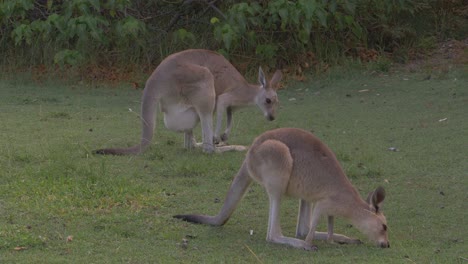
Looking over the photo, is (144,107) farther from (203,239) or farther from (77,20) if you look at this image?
(77,20)

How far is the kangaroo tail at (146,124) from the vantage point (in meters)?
6.88

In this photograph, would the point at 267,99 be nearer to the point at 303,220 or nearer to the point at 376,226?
the point at 303,220

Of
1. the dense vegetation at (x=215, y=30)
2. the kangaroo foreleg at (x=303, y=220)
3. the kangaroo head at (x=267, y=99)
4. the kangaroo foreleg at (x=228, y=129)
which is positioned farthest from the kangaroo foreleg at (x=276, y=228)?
the dense vegetation at (x=215, y=30)

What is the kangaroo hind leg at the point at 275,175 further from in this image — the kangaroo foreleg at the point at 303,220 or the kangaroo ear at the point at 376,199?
the kangaroo ear at the point at 376,199

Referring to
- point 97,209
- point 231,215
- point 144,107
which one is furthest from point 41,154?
point 231,215

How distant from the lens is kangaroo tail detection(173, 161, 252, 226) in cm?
→ 498

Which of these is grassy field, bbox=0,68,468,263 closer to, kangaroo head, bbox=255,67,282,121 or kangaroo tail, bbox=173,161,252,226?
kangaroo tail, bbox=173,161,252,226

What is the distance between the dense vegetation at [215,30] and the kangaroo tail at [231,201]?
5261 mm

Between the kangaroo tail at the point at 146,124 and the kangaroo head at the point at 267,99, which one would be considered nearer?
the kangaroo tail at the point at 146,124

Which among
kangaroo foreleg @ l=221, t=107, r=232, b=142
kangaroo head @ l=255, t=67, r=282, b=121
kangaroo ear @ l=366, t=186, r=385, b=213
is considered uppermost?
kangaroo ear @ l=366, t=186, r=385, b=213

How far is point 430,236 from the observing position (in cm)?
488

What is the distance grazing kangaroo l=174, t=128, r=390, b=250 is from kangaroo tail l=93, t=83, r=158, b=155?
2.16 meters

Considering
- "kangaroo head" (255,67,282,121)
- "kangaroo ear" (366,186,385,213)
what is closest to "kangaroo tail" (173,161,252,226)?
"kangaroo ear" (366,186,385,213)

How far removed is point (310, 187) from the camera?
15.8 feet
